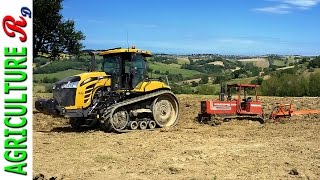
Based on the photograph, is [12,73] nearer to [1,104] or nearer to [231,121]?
[1,104]

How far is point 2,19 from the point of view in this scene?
472 centimetres

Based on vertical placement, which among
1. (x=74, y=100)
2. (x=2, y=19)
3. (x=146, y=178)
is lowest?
(x=146, y=178)

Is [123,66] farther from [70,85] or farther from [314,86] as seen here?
[314,86]

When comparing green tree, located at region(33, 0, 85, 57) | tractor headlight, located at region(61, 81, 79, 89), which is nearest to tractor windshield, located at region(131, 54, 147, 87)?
tractor headlight, located at region(61, 81, 79, 89)

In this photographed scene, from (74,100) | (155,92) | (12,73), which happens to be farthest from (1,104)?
(155,92)

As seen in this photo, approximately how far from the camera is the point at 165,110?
57.7 ft

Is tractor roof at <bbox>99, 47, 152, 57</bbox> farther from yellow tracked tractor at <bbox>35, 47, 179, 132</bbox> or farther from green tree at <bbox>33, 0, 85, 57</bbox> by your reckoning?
green tree at <bbox>33, 0, 85, 57</bbox>

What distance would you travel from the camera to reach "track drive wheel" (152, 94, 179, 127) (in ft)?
56.3

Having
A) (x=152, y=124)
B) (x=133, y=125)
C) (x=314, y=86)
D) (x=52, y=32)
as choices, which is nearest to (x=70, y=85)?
(x=133, y=125)

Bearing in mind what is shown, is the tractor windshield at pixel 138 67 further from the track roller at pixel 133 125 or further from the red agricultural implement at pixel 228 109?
the red agricultural implement at pixel 228 109

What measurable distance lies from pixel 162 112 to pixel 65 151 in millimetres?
5867

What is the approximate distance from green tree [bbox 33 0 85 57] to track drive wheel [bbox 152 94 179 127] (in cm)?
814

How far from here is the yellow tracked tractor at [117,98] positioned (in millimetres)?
15445

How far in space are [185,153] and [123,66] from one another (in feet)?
18.6
